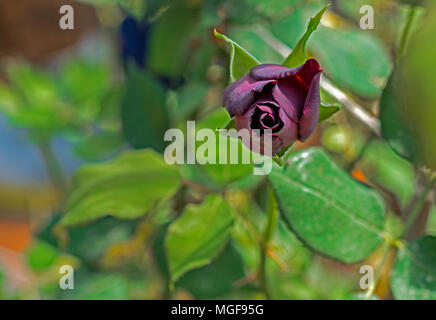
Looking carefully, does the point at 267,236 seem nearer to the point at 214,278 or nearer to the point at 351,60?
the point at 214,278

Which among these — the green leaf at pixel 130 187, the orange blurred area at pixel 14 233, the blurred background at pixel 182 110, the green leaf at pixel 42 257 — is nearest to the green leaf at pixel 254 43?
the blurred background at pixel 182 110

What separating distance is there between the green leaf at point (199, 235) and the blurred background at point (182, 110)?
6cm

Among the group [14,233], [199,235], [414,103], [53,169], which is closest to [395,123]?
[414,103]

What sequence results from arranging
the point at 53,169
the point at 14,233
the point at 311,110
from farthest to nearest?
the point at 14,233 → the point at 53,169 → the point at 311,110

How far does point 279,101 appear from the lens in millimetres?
236

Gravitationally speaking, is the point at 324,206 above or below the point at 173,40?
below

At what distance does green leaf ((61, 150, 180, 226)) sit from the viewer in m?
0.40

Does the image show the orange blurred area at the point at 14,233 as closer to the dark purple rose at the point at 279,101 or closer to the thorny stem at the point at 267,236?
the thorny stem at the point at 267,236

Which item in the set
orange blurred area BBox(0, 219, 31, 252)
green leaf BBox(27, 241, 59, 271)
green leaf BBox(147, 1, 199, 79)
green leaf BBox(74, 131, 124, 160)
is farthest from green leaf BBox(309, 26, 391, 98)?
orange blurred area BBox(0, 219, 31, 252)

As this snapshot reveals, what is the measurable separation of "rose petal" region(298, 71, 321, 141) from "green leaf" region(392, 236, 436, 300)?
0.43ft

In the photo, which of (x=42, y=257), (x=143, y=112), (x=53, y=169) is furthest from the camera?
(x=53, y=169)

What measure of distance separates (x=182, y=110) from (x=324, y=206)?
187 millimetres

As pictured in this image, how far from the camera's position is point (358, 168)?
1.72 ft

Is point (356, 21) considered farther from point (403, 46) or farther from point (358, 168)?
point (403, 46)
